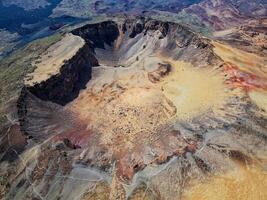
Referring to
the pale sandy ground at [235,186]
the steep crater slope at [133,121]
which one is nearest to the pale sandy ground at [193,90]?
the steep crater slope at [133,121]

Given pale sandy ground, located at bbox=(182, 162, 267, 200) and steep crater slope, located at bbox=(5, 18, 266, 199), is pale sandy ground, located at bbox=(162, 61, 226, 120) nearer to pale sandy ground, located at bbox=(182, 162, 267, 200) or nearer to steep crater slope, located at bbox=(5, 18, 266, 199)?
steep crater slope, located at bbox=(5, 18, 266, 199)

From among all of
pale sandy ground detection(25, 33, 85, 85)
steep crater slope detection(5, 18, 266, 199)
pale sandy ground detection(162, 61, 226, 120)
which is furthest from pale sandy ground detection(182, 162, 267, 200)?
pale sandy ground detection(25, 33, 85, 85)

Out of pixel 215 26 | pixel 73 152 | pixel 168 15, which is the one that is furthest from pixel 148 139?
pixel 168 15

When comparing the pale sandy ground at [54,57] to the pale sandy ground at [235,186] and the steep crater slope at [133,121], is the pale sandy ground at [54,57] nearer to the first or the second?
the steep crater slope at [133,121]

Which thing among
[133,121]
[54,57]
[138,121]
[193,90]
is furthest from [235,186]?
[54,57]

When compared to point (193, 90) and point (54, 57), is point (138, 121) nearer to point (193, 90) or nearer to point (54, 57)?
point (193, 90)

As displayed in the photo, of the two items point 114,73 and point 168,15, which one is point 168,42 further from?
point 168,15
